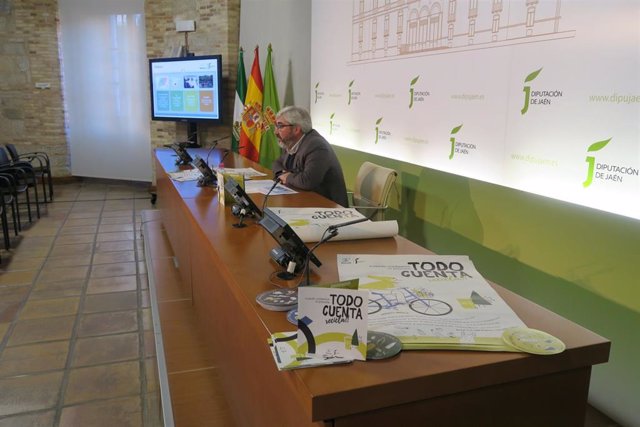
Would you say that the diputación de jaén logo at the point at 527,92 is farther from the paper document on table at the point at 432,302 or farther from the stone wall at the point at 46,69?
the stone wall at the point at 46,69

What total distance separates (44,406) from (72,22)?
691cm

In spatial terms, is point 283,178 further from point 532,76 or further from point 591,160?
point 591,160

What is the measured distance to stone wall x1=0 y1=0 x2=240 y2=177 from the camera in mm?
6695

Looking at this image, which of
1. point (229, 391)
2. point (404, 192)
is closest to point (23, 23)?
point (404, 192)

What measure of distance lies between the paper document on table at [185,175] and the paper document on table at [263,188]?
1.19 ft

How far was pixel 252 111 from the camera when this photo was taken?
5.77 m

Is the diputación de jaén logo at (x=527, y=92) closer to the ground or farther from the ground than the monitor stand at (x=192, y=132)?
farther from the ground

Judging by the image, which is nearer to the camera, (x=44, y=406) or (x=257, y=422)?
(x=257, y=422)

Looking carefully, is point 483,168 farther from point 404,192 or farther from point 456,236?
point 404,192

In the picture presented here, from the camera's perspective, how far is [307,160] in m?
3.23

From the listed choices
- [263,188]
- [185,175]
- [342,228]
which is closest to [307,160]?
[263,188]

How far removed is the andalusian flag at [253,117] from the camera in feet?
18.7

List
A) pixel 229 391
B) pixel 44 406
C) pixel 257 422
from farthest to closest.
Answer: pixel 44 406 → pixel 229 391 → pixel 257 422

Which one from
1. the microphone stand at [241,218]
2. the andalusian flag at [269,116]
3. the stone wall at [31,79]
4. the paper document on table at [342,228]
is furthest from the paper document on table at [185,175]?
the stone wall at [31,79]
